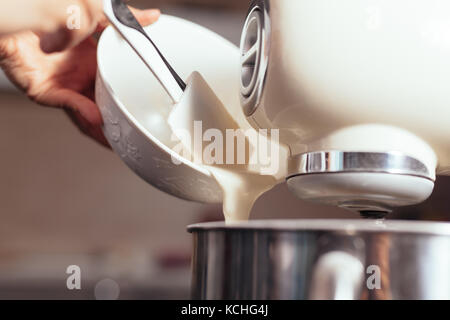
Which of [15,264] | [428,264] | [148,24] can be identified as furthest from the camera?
[15,264]

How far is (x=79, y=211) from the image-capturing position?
212cm

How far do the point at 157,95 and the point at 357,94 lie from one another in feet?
0.90

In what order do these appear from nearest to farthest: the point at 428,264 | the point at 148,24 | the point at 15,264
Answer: the point at 428,264
the point at 148,24
the point at 15,264

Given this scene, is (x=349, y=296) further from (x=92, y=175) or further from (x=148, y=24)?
(x=92, y=175)

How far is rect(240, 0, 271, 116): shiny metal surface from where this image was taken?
1.19ft

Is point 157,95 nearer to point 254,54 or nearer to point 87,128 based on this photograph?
point 87,128

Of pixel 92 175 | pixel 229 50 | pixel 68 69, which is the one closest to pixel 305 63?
pixel 229 50

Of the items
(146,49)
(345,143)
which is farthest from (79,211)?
(345,143)

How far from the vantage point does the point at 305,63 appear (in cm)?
34

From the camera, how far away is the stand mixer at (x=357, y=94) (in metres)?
0.32

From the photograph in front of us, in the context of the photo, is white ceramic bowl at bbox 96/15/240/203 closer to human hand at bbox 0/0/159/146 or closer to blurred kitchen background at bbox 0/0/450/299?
human hand at bbox 0/0/159/146

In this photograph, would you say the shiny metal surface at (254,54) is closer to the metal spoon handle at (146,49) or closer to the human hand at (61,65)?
the metal spoon handle at (146,49)

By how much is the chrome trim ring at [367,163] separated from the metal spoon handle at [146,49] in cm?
14

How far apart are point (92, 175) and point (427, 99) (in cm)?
177
